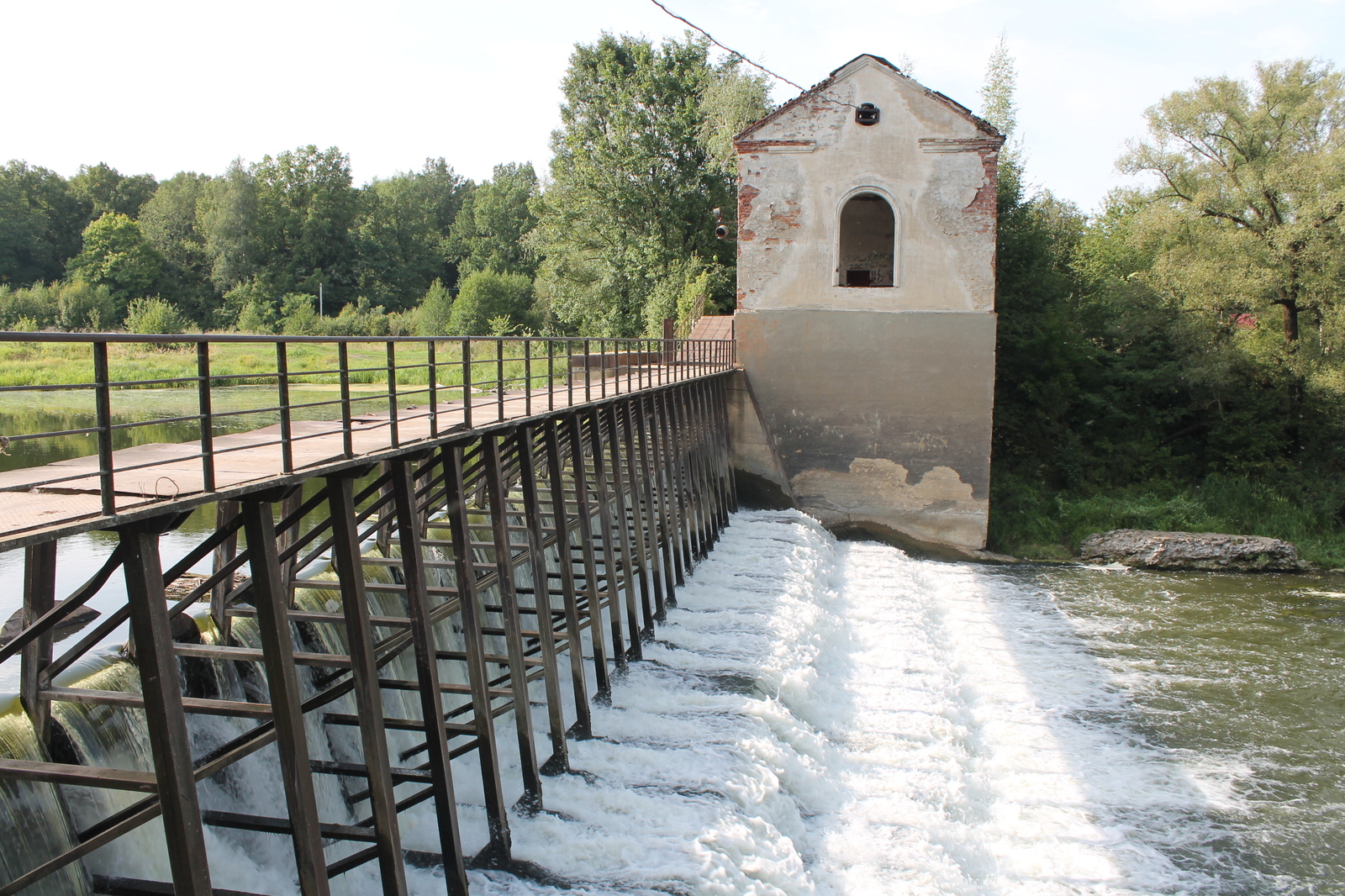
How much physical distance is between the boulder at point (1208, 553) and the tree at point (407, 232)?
3835 centimetres

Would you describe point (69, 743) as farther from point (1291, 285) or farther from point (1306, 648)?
point (1291, 285)

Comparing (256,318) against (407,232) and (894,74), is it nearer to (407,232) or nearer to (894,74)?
(407,232)

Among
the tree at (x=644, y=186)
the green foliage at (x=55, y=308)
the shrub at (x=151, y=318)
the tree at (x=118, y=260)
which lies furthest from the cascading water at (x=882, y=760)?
the tree at (x=118, y=260)

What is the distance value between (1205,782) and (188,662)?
9012mm

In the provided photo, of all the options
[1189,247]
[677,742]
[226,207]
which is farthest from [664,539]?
[226,207]

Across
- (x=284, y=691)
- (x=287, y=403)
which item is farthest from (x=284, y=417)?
(x=284, y=691)

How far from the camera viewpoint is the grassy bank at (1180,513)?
18375mm

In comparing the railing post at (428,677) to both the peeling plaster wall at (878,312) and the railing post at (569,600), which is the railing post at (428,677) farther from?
the peeling plaster wall at (878,312)

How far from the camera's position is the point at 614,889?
6.06 meters

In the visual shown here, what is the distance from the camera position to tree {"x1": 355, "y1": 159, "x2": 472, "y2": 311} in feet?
158

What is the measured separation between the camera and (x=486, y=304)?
40094mm

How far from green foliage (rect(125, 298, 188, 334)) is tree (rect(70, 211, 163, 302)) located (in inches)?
92.7

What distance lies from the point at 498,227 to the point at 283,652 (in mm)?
51661

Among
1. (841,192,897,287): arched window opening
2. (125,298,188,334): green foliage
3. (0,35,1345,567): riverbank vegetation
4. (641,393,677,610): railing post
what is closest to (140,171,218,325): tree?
(0,35,1345,567): riverbank vegetation
